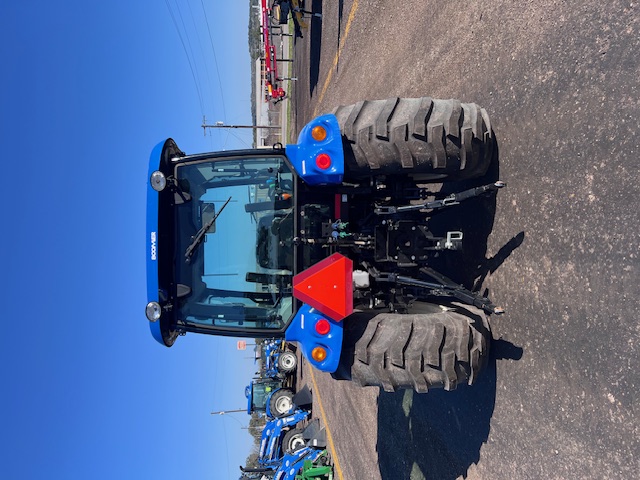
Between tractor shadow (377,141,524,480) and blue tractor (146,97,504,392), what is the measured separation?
1.39ft

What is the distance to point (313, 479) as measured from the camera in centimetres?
907

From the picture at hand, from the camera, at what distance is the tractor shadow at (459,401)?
13.8ft

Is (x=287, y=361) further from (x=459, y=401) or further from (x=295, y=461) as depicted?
(x=459, y=401)

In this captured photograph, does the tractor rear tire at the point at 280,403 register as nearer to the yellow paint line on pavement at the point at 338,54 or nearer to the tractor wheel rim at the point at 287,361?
the tractor wheel rim at the point at 287,361

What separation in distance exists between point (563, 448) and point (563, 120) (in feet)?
7.63

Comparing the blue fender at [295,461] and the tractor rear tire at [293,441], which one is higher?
the blue fender at [295,461]

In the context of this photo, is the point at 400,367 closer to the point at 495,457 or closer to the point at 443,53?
the point at 495,457

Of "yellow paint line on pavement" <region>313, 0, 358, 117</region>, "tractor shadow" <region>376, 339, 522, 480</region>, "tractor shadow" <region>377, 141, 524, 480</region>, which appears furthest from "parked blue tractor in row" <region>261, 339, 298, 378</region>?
"tractor shadow" <region>377, 141, 524, 480</region>

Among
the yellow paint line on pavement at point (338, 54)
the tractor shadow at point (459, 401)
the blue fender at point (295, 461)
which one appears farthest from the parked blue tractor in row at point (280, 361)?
the tractor shadow at point (459, 401)

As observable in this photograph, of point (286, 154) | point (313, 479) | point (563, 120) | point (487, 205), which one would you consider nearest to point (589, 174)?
point (563, 120)

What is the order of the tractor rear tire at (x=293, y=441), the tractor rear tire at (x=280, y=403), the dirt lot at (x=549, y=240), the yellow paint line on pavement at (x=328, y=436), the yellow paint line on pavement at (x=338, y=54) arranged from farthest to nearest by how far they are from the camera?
the tractor rear tire at (x=280, y=403) → the tractor rear tire at (x=293, y=441) → the yellow paint line on pavement at (x=328, y=436) → the yellow paint line on pavement at (x=338, y=54) → the dirt lot at (x=549, y=240)

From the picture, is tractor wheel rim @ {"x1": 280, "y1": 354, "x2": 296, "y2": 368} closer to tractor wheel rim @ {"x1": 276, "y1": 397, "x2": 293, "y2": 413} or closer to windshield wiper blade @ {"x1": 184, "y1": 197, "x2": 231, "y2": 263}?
tractor wheel rim @ {"x1": 276, "y1": 397, "x2": 293, "y2": 413}

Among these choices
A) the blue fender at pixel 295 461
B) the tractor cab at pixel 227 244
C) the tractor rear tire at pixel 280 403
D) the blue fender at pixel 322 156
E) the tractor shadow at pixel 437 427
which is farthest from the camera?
the tractor rear tire at pixel 280 403

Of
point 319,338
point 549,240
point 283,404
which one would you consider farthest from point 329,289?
point 283,404
